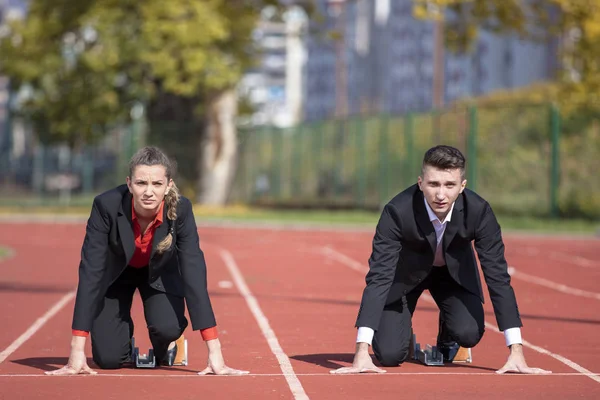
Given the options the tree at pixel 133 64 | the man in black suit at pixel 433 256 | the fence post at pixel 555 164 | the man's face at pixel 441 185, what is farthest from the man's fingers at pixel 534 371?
the tree at pixel 133 64

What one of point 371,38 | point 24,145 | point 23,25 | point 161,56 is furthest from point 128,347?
point 371,38

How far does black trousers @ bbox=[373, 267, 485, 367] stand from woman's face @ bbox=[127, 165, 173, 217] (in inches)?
70.4

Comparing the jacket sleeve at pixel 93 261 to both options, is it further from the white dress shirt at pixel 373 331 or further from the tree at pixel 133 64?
the tree at pixel 133 64

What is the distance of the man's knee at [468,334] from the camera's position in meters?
8.96

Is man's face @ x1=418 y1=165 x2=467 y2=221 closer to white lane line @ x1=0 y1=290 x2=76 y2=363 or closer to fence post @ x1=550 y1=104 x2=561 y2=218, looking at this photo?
white lane line @ x1=0 y1=290 x2=76 y2=363

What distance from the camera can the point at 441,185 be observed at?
327 inches

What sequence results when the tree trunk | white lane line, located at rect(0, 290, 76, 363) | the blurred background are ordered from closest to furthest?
white lane line, located at rect(0, 290, 76, 363) → the blurred background → the tree trunk

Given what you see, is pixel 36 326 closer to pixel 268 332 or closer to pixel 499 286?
pixel 268 332

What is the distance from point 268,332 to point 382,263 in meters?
2.85

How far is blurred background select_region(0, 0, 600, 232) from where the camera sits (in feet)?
102

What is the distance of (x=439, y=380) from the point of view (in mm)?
8414

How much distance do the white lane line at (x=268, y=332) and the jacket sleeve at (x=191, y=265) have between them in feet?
2.15

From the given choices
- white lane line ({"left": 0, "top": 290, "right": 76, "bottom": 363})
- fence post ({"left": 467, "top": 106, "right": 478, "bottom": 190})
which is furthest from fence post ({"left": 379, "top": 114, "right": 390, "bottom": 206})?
white lane line ({"left": 0, "top": 290, "right": 76, "bottom": 363})

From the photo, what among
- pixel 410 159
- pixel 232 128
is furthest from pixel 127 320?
pixel 232 128
